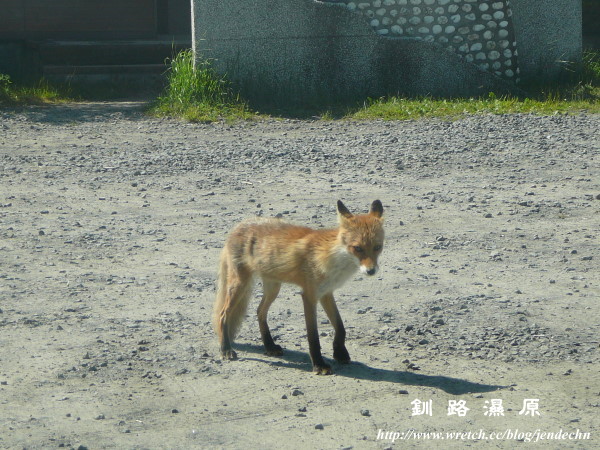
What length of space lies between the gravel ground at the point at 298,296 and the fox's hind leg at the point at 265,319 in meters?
0.08

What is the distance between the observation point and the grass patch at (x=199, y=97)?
12742 mm

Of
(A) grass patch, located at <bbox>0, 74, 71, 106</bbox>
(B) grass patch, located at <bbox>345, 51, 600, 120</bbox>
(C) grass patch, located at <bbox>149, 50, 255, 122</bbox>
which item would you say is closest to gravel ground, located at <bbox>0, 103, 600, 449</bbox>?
(B) grass patch, located at <bbox>345, 51, 600, 120</bbox>

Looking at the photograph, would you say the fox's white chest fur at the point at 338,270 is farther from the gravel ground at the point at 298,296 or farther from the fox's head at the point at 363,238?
the gravel ground at the point at 298,296

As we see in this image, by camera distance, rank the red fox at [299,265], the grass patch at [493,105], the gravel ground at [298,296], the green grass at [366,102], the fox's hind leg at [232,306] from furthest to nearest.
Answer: the green grass at [366,102]
the grass patch at [493,105]
the fox's hind leg at [232,306]
the red fox at [299,265]
the gravel ground at [298,296]

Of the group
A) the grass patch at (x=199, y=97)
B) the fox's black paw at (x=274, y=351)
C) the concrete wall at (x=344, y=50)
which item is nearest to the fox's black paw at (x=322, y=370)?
the fox's black paw at (x=274, y=351)

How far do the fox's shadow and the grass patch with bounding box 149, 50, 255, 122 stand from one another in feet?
25.6

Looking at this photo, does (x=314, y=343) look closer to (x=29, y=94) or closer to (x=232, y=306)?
(x=232, y=306)

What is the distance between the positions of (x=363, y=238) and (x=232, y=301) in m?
0.90

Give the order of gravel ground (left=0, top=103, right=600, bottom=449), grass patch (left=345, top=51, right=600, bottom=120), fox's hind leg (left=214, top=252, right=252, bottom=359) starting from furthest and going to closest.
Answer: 1. grass patch (left=345, top=51, right=600, bottom=120)
2. fox's hind leg (left=214, top=252, right=252, bottom=359)
3. gravel ground (left=0, top=103, right=600, bottom=449)

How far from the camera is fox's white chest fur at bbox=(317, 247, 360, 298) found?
4.71 meters

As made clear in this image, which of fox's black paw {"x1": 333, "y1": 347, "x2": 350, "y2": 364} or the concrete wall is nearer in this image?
fox's black paw {"x1": 333, "y1": 347, "x2": 350, "y2": 364}

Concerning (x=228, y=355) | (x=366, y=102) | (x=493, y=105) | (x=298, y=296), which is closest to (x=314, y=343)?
(x=228, y=355)

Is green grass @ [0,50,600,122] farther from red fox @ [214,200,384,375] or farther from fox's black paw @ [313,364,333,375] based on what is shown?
fox's black paw @ [313,364,333,375]

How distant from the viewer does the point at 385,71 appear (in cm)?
1356
